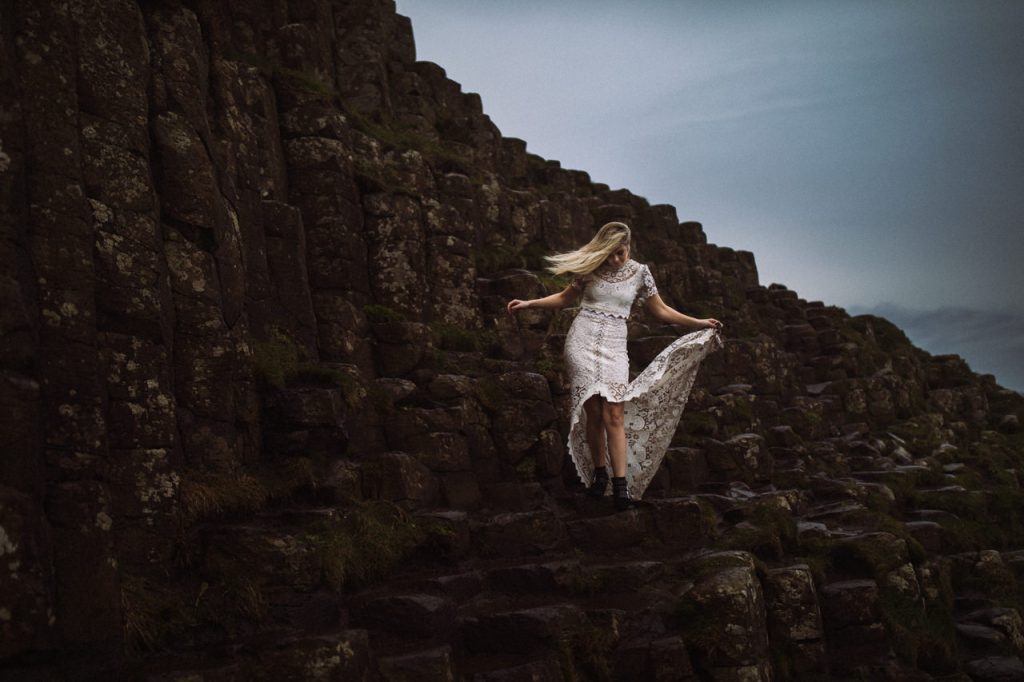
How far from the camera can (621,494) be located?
13.2 m

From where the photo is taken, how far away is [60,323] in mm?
8656

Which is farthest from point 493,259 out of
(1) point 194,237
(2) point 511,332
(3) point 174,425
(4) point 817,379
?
(4) point 817,379

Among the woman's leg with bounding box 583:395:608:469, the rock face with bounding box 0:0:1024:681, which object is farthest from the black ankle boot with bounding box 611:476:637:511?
the woman's leg with bounding box 583:395:608:469

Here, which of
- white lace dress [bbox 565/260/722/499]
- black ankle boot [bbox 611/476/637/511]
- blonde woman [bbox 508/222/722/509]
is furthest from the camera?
white lace dress [bbox 565/260/722/499]

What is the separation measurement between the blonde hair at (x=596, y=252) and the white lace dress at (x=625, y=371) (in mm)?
283

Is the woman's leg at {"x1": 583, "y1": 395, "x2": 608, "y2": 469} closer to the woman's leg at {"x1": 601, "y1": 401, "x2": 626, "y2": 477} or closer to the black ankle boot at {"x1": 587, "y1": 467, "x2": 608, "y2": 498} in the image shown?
the black ankle boot at {"x1": 587, "y1": 467, "x2": 608, "y2": 498}

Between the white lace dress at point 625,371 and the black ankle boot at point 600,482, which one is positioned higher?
the white lace dress at point 625,371

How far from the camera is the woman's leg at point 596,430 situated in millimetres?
13500

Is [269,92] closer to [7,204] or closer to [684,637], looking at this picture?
[7,204]

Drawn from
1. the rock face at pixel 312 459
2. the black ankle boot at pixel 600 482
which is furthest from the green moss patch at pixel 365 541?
the black ankle boot at pixel 600 482

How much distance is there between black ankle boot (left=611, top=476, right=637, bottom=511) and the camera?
43.3ft

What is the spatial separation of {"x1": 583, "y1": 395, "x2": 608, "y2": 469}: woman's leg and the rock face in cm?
73

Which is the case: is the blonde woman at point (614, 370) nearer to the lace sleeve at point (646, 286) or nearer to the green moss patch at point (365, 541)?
the lace sleeve at point (646, 286)

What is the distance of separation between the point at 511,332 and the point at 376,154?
5.52 meters
